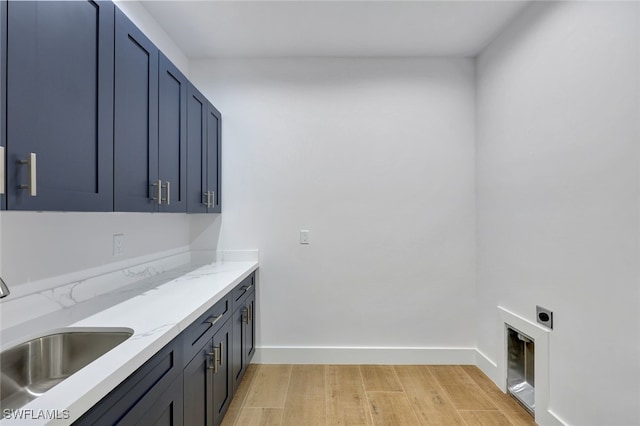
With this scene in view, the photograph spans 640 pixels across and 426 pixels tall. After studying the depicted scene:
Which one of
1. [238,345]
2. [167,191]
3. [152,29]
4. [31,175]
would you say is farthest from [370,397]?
[152,29]

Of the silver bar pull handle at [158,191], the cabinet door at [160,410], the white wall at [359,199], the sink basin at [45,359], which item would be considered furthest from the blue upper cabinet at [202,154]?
the cabinet door at [160,410]

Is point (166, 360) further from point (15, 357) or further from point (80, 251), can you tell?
point (80, 251)

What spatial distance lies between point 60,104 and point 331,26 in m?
1.98

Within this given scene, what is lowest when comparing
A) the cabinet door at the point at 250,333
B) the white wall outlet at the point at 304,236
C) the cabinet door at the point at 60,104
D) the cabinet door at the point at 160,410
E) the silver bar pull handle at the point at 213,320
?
the cabinet door at the point at 250,333

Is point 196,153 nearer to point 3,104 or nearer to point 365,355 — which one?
point 3,104

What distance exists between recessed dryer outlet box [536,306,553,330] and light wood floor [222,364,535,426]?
67cm

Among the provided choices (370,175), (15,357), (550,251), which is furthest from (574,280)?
(15,357)

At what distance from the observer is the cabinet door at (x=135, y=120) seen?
1430 mm

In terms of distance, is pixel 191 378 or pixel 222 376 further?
pixel 222 376

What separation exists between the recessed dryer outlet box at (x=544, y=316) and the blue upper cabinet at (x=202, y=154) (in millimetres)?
2372

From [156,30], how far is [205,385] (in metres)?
2.43

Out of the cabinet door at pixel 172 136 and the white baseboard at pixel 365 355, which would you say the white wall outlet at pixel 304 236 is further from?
the cabinet door at pixel 172 136

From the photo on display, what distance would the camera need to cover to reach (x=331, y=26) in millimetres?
2500

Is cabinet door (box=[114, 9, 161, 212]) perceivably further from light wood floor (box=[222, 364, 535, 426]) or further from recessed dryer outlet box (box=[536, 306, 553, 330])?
recessed dryer outlet box (box=[536, 306, 553, 330])
